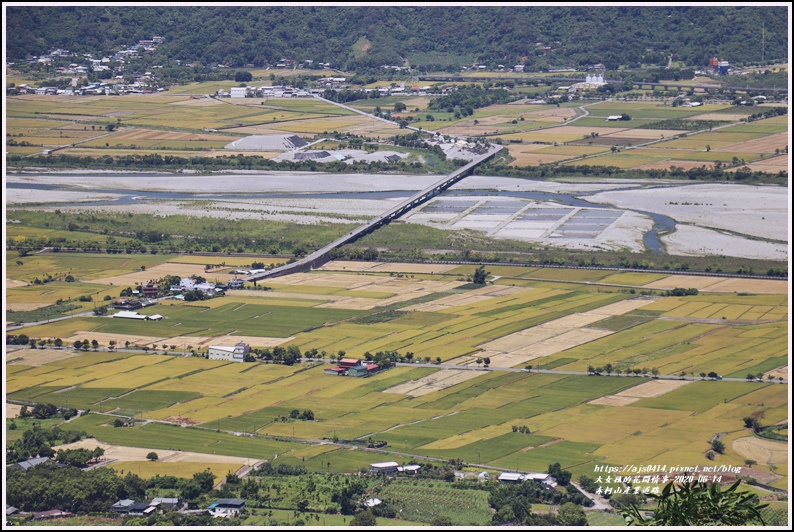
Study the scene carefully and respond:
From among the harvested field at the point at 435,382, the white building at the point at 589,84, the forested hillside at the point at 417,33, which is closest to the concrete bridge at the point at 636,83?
the white building at the point at 589,84

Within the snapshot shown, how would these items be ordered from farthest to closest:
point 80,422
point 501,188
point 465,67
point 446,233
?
point 465,67 → point 501,188 → point 446,233 → point 80,422

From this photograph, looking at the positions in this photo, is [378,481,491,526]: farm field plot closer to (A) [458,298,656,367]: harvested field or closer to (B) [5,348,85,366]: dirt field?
(A) [458,298,656,367]: harvested field

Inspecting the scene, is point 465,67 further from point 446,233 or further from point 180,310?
point 180,310

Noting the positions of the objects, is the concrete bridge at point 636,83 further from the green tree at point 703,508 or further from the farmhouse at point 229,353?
the green tree at point 703,508

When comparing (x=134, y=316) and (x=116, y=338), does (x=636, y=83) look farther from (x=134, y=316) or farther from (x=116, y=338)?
(x=116, y=338)

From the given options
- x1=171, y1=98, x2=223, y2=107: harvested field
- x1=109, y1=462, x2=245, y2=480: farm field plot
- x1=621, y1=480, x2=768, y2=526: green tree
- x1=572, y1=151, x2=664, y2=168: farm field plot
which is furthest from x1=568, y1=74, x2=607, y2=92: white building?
x1=621, y1=480, x2=768, y2=526: green tree

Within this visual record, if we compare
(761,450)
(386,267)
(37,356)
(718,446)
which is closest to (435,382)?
(718,446)

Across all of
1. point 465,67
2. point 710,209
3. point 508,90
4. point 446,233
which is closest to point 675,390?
point 446,233
